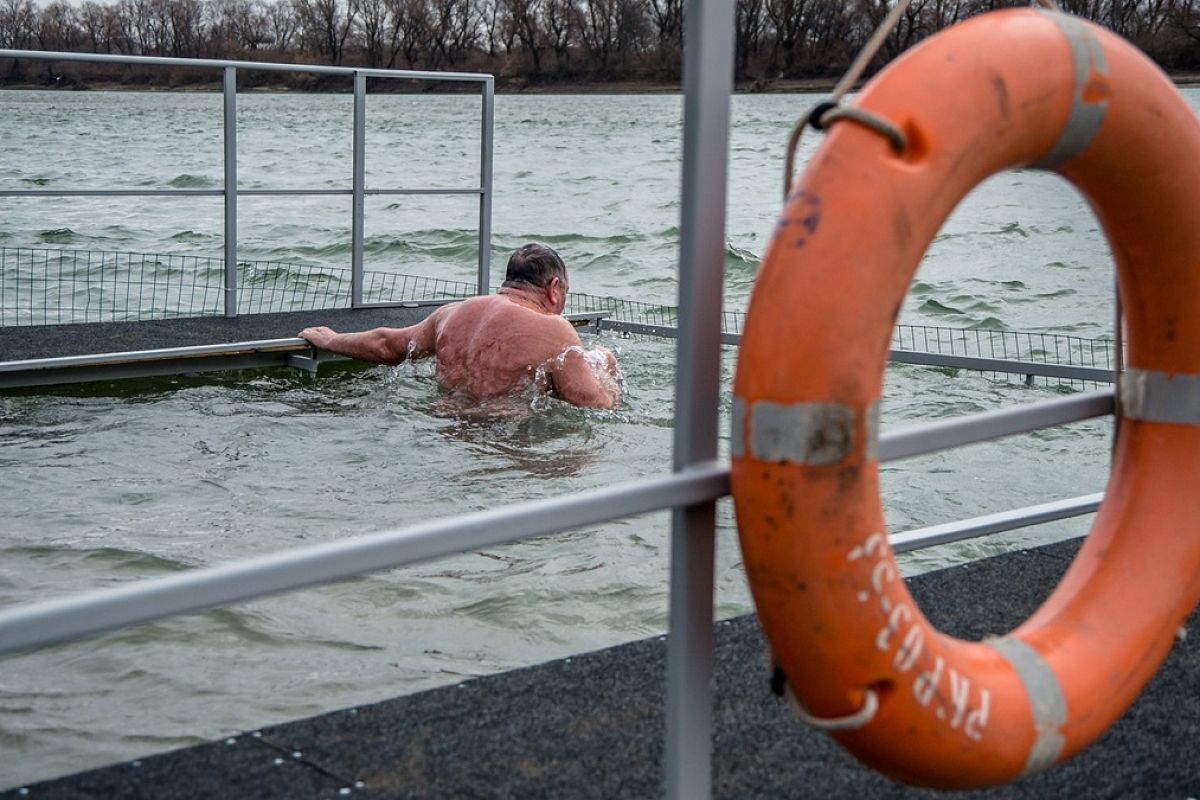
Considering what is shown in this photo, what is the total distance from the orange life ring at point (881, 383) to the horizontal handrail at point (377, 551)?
0.34 feet

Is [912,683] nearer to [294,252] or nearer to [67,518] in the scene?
[67,518]

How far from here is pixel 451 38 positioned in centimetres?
2389

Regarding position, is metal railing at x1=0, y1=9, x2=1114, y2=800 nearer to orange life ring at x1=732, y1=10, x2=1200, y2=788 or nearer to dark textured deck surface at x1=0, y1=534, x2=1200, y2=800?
orange life ring at x1=732, y1=10, x2=1200, y2=788

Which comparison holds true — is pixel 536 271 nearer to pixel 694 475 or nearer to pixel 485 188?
pixel 485 188

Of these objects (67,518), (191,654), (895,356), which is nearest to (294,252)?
(895,356)

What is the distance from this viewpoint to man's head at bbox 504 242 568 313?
16.8ft

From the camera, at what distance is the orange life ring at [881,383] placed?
56.6 inches

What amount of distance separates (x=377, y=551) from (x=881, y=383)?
21.8 inches

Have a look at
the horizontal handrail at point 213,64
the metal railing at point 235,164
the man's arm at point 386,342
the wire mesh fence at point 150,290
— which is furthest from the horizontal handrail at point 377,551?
the wire mesh fence at point 150,290

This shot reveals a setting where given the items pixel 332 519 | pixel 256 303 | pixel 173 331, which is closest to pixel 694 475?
pixel 332 519

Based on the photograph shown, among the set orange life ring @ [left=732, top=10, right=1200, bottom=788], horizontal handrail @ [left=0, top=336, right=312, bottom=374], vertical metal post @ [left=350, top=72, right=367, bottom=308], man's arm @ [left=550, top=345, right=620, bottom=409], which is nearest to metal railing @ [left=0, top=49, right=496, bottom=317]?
vertical metal post @ [left=350, top=72, right=367, bottom=308]

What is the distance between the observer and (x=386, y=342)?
540 centimetres

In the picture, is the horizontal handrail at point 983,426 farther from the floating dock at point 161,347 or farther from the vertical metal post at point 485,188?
the vertical metal post at point 485,188

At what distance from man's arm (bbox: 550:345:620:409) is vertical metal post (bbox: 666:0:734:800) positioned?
3409mm
